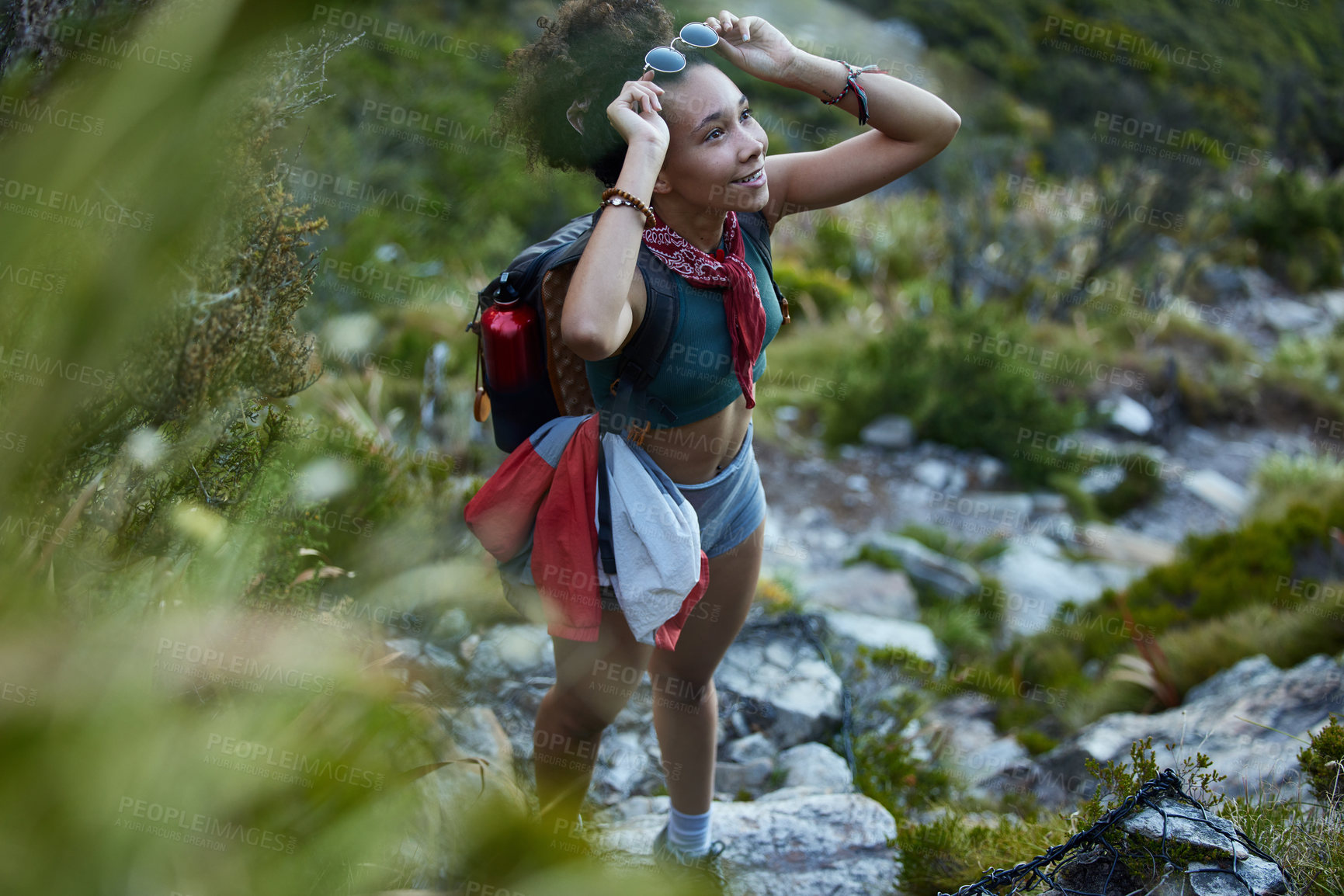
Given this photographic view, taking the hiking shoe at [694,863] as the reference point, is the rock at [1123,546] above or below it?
below

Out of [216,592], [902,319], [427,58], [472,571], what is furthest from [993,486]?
[427,58]

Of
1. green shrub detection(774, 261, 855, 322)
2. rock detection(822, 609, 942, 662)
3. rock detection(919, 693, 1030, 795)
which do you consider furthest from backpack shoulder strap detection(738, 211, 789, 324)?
Answer: green shrub detection(774, 261, 855, 322)

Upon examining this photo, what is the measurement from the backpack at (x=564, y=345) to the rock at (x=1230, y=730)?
2.06 meters

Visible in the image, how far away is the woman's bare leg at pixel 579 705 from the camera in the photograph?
2070 millimetres

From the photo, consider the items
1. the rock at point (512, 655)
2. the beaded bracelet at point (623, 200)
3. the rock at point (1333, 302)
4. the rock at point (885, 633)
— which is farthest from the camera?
the rock at point (1333, 302)

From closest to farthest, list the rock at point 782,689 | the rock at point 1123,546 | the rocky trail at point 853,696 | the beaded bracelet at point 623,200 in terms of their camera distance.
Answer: the beaded bracelet at point 623,200, the rocky trail at point 853,696, the rock at point 782,689, the rock at point 1123,546

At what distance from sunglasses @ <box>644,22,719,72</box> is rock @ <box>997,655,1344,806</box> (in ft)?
7.89

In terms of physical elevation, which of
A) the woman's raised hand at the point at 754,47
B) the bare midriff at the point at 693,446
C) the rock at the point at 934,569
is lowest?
the rock at the point at 934,569

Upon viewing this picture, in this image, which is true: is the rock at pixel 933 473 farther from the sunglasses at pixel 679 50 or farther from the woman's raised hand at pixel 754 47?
the sunglasses at pixel 679 50

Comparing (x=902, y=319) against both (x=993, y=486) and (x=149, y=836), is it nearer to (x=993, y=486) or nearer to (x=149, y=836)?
(x=993, y=486)

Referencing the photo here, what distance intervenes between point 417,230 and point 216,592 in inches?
274

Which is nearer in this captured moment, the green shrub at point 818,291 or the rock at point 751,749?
the rock at point 751,749

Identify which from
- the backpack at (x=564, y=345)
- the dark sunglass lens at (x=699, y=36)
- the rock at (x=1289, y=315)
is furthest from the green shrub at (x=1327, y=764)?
the rock at (x=1289, y=315)

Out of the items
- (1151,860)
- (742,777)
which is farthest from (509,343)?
(742,777)
